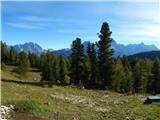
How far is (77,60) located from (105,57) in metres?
9.21

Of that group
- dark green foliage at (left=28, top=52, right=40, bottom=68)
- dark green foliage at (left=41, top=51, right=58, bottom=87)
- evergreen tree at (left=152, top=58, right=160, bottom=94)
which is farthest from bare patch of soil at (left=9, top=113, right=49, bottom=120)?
dark green foliage at (left=28, top=52, right=40, bottom=68)

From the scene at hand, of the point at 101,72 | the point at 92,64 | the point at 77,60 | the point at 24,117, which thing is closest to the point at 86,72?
the point at 92,64

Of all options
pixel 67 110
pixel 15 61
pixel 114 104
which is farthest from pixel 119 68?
pixel 15 61

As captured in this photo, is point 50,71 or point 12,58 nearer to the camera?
point 50,71

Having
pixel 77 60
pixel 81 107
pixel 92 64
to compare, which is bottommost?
pixel 81 107

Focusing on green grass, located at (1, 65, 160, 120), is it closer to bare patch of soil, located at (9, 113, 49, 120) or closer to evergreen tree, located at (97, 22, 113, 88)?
bare patch of soil, located at (9, 113, 49, 120)

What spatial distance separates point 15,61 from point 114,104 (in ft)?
442

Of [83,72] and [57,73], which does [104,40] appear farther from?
[57,73]

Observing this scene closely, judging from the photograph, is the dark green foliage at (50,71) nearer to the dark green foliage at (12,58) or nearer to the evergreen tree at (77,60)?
the evergreen tree at (77,60)

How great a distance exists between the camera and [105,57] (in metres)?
75.0

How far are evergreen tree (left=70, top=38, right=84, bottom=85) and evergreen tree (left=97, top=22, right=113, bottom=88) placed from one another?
264 inches

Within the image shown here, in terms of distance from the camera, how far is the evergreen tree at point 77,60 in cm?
8081

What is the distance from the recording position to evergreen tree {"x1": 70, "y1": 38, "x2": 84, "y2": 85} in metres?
80.8

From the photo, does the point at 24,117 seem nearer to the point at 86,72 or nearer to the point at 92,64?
the point at 92,64
